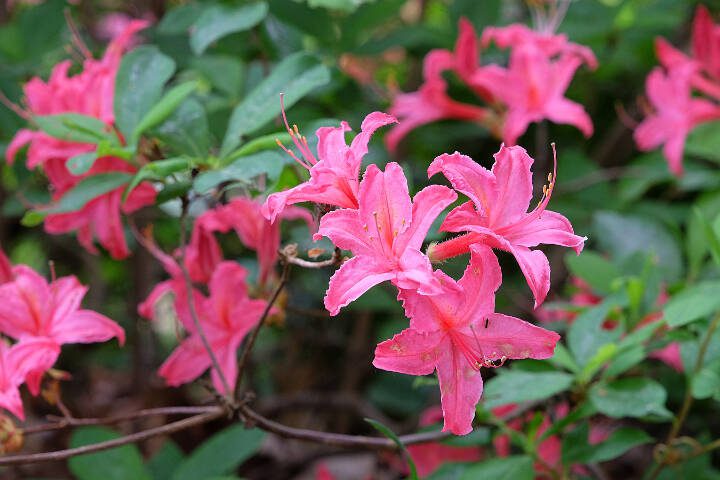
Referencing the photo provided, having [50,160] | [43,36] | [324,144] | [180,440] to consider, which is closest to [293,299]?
[180,440]

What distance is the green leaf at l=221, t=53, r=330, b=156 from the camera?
1.05 meters

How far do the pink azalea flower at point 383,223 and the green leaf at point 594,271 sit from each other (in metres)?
0.59

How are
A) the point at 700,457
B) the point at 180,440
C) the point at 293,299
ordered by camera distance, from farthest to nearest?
the point at 293,299 → the point at 180,440 → the point at 700,457

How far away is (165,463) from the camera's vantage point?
140 centimetres

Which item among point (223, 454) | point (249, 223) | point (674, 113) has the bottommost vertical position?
point (223, 454)

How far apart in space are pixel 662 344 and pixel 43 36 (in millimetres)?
1215

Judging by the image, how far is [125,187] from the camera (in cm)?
109

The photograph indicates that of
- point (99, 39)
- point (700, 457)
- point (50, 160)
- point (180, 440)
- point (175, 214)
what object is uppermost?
point (50, 160)

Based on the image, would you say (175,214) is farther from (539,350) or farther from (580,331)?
(539,350)

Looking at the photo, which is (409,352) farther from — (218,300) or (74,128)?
(74,128)

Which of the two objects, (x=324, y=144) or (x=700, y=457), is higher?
(x=324, y=144)

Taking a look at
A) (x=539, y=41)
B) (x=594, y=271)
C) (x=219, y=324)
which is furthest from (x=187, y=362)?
(x=539, y=41)

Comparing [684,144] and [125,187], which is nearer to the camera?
[125,187]

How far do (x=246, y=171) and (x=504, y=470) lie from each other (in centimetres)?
50
